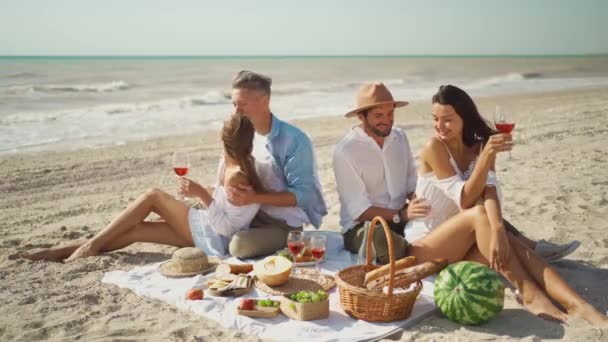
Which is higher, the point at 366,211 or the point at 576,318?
the point at 366,211

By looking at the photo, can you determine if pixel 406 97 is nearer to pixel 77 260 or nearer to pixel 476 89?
pixel 476 89

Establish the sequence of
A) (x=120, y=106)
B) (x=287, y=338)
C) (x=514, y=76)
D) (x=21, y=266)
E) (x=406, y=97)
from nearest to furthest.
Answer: (x=287, y=338)
(x=21, y=266)
(x=120, y=106)
(x=406, y=97)
(x=514, y=76)

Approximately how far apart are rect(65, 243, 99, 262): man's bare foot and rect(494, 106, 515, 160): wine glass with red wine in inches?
156

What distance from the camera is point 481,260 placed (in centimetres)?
454

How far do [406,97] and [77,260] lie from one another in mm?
22598

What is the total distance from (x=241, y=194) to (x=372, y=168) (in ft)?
4.01

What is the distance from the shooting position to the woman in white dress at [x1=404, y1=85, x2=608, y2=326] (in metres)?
4.17

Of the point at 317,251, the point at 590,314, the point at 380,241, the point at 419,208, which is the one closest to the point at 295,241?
the point at 317,251

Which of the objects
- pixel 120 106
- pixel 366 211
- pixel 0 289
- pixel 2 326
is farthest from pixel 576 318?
pixel 120 106

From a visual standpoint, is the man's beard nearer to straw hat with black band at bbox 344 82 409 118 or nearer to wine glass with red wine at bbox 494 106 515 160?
straw hat with black band at bbox 344 82 409 118

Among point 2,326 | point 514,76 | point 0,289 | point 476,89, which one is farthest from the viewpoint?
point 514,76

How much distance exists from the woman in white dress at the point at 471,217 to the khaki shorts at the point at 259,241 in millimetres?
1238

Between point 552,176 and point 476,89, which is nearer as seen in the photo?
point 552,176

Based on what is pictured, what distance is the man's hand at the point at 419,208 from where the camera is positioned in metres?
4.79
